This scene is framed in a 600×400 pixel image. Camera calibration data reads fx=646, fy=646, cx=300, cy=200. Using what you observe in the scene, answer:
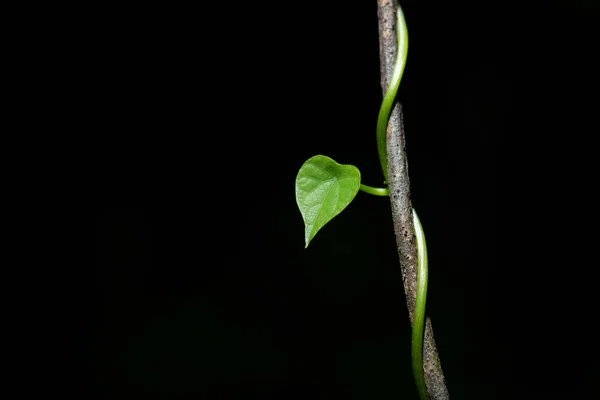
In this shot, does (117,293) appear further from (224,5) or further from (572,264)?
(572,264)

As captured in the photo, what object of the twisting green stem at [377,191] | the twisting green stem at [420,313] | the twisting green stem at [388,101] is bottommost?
the twisting green stem at [420,313]

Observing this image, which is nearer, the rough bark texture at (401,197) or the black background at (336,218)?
the rough bark texture at (401,197)

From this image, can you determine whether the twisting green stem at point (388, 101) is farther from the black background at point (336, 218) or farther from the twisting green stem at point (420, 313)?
the black background at point (336, 218)

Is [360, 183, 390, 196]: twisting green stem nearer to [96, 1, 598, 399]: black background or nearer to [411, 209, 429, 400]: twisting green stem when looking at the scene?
[411, 209, 429, 400]: twisting green stem

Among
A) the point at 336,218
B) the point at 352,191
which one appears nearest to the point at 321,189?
the point at 352,191

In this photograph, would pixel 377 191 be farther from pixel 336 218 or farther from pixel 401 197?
pixel 336 218

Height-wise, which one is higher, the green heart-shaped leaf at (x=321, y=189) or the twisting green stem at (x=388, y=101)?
the twisting green stem at (x=388, y=101)

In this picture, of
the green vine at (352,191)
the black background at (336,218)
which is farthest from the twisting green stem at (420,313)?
the black background at (336,218)
